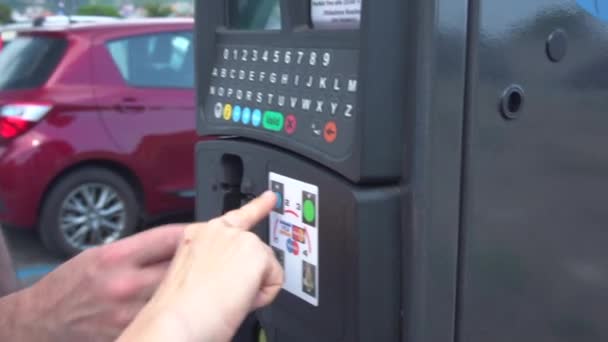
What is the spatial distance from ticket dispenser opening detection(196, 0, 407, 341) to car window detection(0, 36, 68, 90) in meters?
3.89

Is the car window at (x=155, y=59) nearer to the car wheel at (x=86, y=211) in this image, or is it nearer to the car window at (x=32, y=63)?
the car window at (x=32, y=63)

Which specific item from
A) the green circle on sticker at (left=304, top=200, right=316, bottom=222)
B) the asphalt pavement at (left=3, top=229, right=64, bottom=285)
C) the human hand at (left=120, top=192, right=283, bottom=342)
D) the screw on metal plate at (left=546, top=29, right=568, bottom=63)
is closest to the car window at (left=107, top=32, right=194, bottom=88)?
the asphalt pavement at (left=3, top=229, right=64, bottom=285)

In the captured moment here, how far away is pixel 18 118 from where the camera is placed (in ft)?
16.6

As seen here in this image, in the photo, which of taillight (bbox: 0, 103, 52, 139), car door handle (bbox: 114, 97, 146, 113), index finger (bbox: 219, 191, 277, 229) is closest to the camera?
index finger (bbox: 219, 191, 277, 229)

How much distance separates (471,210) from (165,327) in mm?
529

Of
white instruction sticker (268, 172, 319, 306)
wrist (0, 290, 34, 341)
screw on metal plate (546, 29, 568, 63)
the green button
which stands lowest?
wrist (0, 290, 34, 341)

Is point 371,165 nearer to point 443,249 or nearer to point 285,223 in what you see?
point 443,249

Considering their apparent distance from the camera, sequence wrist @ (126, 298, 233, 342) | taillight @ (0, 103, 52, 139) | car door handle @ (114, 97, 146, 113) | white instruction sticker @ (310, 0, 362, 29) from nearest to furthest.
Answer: wrist @ (126, 298, 233, 342), white instruction sticker @ (310, 0, 362, 29), taillight @ (0, 103, 52, 139), car door handle @ (114, 97, 146, 113)

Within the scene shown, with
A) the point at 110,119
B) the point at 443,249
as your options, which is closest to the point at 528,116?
the point at 443,249

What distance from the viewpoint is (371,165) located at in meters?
1.20

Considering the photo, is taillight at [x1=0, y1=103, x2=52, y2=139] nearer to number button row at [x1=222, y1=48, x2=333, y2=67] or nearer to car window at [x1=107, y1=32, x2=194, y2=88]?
car window at [x1=107, y1=32, x2=194, y2=88]

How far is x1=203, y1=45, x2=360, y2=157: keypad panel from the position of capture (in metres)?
1.25

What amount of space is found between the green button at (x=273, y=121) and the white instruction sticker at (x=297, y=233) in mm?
80

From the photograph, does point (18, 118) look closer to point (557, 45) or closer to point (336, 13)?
point (336, 13)
